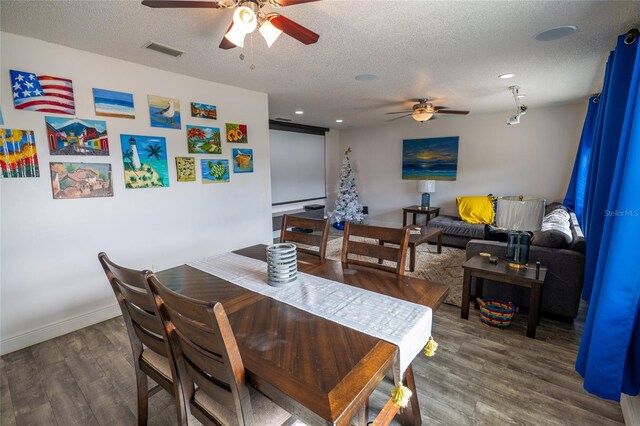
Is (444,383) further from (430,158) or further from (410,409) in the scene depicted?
(430,158)

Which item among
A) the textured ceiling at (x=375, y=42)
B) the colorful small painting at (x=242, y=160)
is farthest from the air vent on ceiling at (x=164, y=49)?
the colorful small painting at (x=242, y=160)

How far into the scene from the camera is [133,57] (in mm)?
2607

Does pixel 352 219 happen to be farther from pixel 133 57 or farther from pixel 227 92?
pixel 133 57

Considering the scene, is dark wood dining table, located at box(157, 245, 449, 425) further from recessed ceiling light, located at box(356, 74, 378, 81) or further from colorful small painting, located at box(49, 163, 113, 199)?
recessed ceiling light, located at box(356, 74, 378, 81)

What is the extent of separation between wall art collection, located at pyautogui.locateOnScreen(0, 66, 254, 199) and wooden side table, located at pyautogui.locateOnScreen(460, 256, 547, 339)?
117 inches

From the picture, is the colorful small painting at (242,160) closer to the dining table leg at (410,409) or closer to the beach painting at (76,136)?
the beach painting at (76,136)

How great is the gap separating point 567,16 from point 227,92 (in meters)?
3.19

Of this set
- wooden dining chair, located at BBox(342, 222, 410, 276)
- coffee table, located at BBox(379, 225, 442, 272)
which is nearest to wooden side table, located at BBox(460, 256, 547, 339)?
coffee table, located at BBox(379, 225, 442, 272)

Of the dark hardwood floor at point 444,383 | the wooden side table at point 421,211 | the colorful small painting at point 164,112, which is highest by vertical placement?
the colorful small painting at point 164,112

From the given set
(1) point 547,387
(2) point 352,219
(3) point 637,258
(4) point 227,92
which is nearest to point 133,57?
(4) point 227,92

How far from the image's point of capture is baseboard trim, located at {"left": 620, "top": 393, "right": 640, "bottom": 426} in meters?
1.50

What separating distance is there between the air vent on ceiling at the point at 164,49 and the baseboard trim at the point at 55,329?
2.43 metres

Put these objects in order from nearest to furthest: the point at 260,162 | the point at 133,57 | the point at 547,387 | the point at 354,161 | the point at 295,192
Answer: the point at 547,387
the point at 133,57
the point at 260,162
the point at 295,192
the point at 354,161

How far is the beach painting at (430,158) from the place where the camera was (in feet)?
19.4
